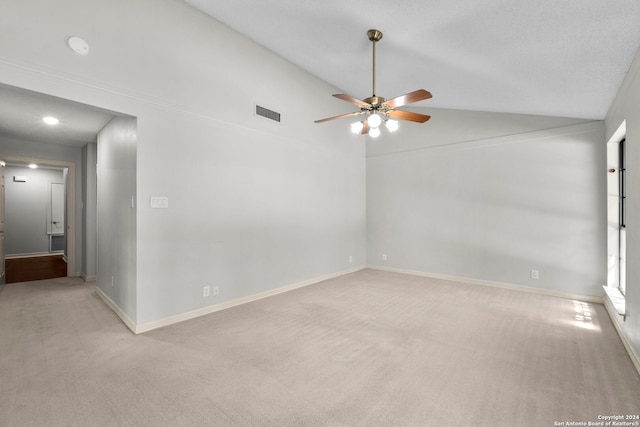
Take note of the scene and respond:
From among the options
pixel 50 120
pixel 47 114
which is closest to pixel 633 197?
pixel 47 114

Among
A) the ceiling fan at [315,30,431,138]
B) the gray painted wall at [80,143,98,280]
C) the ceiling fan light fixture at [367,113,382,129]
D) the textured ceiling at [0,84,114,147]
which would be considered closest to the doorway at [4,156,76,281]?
the gray painted wall at [80,143,98,280]

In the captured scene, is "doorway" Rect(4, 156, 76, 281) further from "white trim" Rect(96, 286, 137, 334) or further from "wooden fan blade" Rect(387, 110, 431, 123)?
"wooden fan blade" Rect(387, 110, 431, 123)

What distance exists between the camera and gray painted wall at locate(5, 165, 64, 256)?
788cm

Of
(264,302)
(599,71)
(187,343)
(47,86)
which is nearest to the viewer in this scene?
(47,86)

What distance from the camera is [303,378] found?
223 centimetres

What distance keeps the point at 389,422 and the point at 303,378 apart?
720mm

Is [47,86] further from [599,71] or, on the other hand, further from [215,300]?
[599,71]

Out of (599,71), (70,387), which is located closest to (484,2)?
(599,71)

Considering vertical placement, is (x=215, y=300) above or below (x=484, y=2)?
below

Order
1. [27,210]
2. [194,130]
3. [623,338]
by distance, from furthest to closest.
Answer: [27,210]
[194,130]
[623,338]

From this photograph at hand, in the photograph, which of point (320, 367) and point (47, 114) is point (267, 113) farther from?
point (320, 367)

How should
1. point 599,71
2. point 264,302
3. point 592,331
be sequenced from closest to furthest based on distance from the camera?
point 599,71 → point 592,331 → point 264,302

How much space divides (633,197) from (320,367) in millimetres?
3095

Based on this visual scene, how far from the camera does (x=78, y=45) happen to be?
8.61ft
